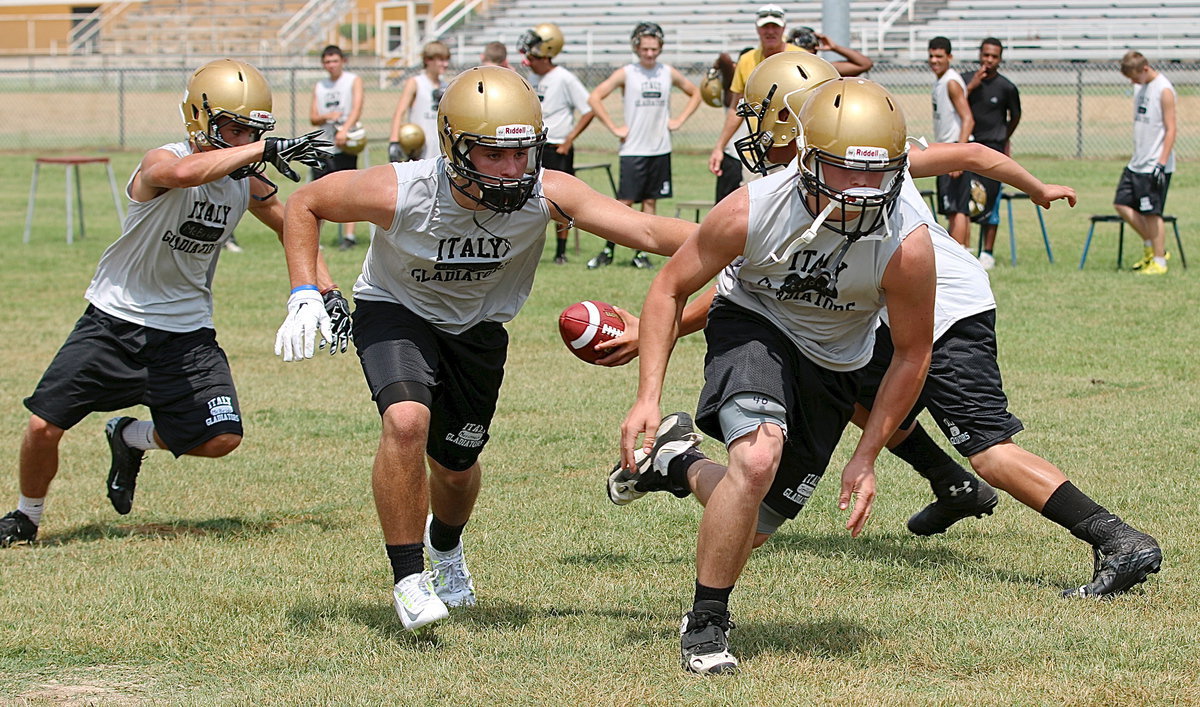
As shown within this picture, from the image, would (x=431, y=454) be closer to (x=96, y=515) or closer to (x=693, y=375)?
(x=96, y=515)

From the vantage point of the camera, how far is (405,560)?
451cm

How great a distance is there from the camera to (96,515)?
6469 millimetres

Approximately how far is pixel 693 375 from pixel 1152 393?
2.83 meters

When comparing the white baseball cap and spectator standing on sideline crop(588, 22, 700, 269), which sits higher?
the white baseball cap

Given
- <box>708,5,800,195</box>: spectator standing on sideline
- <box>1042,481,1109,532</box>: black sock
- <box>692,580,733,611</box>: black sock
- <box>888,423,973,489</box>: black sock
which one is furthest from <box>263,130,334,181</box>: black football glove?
<box>708,5,800,195</box>: spectator standing on sideline

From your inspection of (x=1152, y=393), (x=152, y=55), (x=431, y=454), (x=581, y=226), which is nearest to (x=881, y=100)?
(x=581, y=226)

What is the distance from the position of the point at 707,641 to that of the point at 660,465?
871mm

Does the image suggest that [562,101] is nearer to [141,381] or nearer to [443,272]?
[141,381]

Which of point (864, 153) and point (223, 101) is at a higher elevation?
point (223, 101)

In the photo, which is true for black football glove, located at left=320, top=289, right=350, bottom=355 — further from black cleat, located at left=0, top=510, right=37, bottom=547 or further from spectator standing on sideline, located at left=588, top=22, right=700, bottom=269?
spectator standing on sideline, located at left=588, top=22, right=700, bottom=269

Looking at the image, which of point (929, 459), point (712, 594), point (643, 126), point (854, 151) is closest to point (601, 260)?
point (643, 126)

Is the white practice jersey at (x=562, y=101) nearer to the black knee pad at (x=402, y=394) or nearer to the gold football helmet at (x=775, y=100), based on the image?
the gold football helmet at (x=775, y=100)

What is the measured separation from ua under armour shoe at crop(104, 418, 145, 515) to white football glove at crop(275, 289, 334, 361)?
2181 millimetres

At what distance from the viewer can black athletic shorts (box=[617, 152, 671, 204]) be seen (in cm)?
1439
